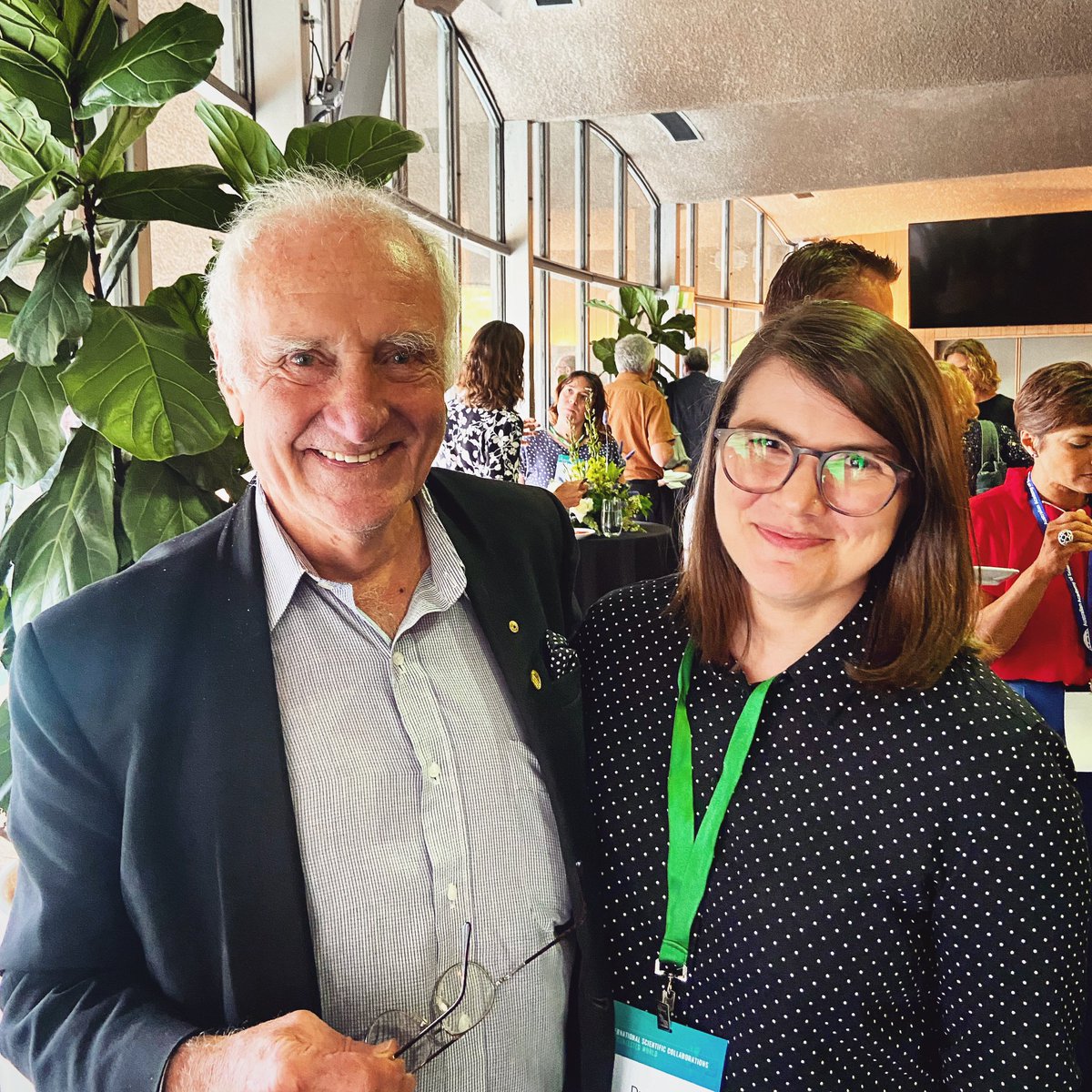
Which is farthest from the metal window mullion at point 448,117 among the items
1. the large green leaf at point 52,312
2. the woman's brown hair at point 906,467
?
the woman's brown hair at point 906,467

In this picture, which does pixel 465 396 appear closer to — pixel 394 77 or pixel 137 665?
pixel 394 77

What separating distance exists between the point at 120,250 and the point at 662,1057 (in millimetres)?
1524

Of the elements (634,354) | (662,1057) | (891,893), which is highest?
(634,354)

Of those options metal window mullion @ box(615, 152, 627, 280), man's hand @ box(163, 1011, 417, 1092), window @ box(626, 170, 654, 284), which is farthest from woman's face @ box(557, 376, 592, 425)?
window @ box(626, 170, 654, 284)

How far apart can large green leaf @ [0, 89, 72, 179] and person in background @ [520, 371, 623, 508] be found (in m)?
3.59

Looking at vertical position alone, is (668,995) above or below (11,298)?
below

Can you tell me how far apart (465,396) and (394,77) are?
9.68 ft

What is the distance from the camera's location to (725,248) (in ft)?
48.1

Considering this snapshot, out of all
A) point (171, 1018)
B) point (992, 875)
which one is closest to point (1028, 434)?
point (992, 875)

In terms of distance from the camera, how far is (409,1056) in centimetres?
114

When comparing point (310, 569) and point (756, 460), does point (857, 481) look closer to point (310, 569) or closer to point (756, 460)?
point (756, 460)

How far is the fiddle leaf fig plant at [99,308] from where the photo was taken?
1.50 meters

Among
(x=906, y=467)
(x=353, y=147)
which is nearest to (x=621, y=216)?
(x=353, y=147)

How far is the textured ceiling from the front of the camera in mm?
6473
